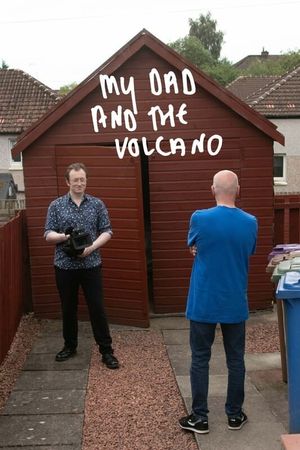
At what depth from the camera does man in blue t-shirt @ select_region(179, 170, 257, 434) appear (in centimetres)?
373

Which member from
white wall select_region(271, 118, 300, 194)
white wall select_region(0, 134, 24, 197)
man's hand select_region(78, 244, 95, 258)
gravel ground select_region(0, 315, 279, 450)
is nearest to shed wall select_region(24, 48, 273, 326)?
gravel ground select_region(0, 315, 279, 450)

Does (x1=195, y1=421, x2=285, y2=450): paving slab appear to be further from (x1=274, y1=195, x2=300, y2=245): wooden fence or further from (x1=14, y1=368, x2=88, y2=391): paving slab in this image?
(x1=274, y1=195, x2=300, y2=245): wooden fence

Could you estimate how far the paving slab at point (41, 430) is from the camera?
3.86 meters

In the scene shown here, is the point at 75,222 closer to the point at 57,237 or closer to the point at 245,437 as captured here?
the point at 57,237

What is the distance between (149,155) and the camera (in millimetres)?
7383

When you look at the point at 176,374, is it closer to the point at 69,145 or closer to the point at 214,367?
the point at 214,367

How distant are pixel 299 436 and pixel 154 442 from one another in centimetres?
122

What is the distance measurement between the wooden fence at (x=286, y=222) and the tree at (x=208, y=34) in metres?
68.1

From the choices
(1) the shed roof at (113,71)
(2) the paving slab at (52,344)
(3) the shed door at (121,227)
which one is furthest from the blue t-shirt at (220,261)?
(1) the shed roof at (113,71)

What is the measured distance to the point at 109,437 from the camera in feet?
12.9

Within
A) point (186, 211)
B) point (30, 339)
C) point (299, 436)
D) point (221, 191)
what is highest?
point (221, 191)

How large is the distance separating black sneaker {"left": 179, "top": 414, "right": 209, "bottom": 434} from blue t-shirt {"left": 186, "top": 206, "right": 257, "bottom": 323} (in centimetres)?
71

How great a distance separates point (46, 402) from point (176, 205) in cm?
359

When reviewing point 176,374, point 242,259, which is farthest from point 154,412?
point 242,259
